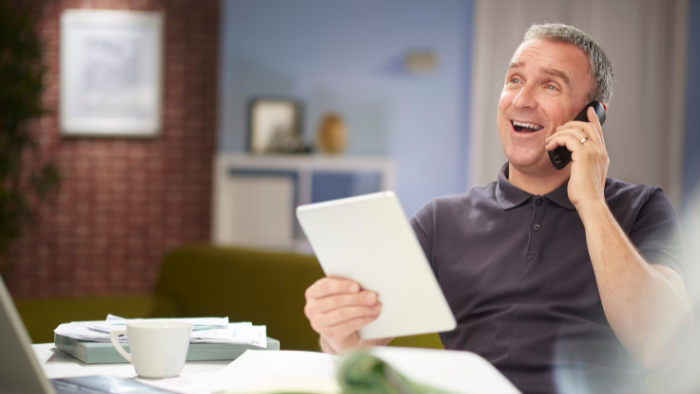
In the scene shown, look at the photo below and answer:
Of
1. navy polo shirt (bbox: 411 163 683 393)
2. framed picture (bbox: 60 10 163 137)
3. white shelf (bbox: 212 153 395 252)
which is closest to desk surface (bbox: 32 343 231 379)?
navy polo shirt (bbox: 411 163 683 393)

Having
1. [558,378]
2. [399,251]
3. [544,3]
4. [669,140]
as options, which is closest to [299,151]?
[544,3]

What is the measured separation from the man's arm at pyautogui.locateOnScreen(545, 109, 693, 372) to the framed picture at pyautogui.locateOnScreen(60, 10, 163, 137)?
13.2 ft

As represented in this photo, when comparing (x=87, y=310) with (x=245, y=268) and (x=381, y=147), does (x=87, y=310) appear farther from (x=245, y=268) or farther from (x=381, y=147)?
(x=381, y=147)

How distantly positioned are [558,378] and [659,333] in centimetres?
22

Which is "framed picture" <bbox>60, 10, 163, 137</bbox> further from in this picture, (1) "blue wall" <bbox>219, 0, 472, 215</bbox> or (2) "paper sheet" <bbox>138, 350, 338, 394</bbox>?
(2) "paper sheet" <bbox>138, 350, 338, 394</bbox>

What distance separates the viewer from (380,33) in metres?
4.13

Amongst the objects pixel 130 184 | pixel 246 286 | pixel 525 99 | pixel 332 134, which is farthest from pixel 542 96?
pixel 130 184

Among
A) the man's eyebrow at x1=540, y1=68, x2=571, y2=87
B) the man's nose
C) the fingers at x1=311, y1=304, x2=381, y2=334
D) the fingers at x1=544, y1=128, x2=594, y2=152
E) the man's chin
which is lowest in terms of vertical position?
the fingers at x1=311, y1=304, x2=381, y2=334

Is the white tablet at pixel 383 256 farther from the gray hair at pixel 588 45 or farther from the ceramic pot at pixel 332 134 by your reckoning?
the ceramic pot at pixel 332 134

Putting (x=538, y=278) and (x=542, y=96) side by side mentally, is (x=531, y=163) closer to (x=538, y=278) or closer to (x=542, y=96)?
(x=542, y=96)

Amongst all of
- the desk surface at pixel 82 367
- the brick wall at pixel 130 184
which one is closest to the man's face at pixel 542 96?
the desk surface at pixel 82 367

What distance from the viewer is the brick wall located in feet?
15.7

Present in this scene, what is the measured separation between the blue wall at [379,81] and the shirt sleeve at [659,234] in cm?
264

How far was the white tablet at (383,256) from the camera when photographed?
0.91 metres
